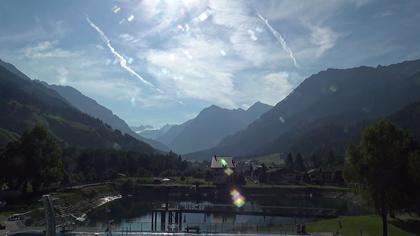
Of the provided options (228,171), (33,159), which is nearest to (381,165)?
(33,159)

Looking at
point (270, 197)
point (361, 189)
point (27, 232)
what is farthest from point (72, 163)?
point (361, 189)

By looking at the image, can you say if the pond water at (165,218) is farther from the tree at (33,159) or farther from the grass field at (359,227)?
the grass field at (359,227)

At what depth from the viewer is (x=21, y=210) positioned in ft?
249

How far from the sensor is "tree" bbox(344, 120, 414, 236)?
5288 centimetres

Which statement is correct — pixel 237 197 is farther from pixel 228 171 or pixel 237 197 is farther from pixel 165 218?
pixel 165 218

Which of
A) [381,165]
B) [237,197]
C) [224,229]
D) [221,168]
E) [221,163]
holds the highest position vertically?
[221,163]

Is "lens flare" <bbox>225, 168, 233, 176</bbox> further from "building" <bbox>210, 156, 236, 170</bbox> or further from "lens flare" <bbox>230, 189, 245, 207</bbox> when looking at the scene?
"lens flare" <bbox>230, 189, 245, 207</bbox>

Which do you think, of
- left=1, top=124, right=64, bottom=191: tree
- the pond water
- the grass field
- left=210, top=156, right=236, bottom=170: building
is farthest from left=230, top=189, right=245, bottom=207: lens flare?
the grass field

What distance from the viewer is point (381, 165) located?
52969mm

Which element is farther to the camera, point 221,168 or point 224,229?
point 221,168

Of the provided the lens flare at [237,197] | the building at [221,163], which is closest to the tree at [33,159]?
the lens flare at [237,197]

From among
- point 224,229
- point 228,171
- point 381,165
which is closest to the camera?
point 381,165

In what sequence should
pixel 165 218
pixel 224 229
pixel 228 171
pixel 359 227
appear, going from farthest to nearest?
1. pixel 228 171
2. pixel 165 218
3. pixel 224 229
4. pixel 359 227

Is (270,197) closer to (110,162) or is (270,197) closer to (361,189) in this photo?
(110,162)
